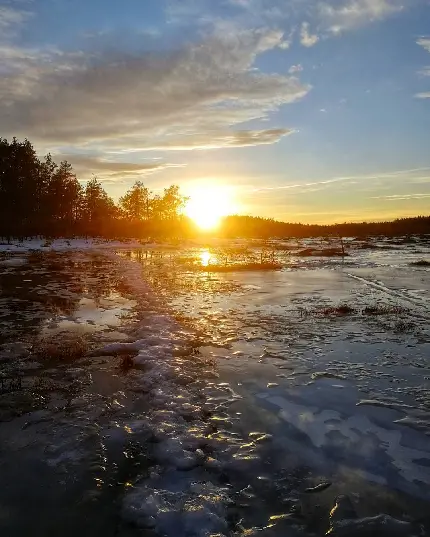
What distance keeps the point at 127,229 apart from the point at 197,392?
91.3 meters

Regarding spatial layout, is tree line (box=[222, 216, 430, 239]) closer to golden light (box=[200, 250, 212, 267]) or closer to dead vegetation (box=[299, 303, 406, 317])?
golden light (box=[200, 250, 212, 267])

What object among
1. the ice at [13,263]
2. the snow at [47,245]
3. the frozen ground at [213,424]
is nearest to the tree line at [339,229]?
the snow at [47,245]

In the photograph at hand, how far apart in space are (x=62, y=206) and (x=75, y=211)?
55.4 feet

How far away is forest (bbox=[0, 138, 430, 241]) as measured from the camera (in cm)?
6469

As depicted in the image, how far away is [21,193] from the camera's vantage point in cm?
6488

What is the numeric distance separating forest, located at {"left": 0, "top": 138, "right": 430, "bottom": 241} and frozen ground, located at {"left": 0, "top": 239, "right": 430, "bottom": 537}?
57012 mm

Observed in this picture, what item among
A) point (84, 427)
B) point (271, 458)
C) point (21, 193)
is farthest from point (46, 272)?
point (21, 193)

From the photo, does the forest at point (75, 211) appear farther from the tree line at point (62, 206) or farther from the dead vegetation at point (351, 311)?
the dead vegetation at point (351, 311)

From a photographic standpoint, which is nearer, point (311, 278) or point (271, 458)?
point (271, 458)

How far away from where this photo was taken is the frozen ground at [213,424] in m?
4.81

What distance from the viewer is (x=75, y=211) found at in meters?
98.6

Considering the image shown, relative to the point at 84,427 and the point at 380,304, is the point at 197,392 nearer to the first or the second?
the point at 84,427

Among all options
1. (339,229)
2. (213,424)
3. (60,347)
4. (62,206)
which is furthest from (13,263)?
(339,229)

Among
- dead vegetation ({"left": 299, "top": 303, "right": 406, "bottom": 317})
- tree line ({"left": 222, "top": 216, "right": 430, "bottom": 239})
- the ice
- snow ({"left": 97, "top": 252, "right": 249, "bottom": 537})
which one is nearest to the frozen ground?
snow ({"left": 97, "top": 252, "right": 249, "bottom": 537})
